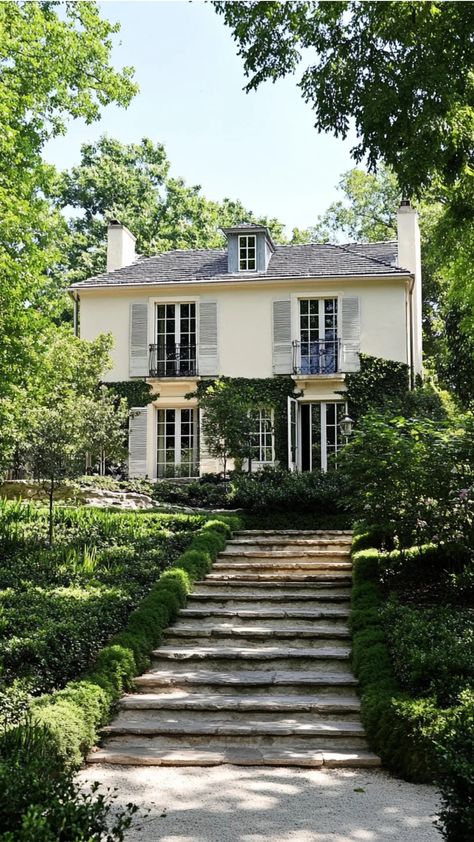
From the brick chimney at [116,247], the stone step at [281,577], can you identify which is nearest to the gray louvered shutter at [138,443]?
the brick chimney at [116,247]

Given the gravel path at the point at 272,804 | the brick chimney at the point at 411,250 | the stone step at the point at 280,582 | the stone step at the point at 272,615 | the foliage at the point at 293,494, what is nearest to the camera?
the gravel path at the point at 272,804

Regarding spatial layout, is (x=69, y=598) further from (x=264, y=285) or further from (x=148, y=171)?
(x=148, y=171)

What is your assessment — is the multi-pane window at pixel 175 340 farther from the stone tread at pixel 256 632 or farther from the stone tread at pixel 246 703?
the stone tread at pixel 246 703

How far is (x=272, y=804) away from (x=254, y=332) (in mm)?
17098

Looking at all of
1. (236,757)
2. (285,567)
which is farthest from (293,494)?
(236,757)

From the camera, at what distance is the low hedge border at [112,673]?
567cm

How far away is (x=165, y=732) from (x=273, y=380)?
1518 centimetres

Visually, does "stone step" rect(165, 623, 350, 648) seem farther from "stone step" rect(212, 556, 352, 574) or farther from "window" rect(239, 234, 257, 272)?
"window" rect(239, 234, 257, 272)

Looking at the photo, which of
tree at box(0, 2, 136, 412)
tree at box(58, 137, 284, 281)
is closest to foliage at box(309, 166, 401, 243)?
tree at box(58, 137, 284, 281)

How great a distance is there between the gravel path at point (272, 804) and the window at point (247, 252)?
18.0m

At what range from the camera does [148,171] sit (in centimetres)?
3447

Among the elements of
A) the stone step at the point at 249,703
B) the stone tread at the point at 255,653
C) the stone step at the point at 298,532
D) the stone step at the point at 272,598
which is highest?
the stone step at the point at 298,532

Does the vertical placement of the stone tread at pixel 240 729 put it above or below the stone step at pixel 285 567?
below

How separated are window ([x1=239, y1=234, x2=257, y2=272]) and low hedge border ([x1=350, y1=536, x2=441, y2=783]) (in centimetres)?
1538
